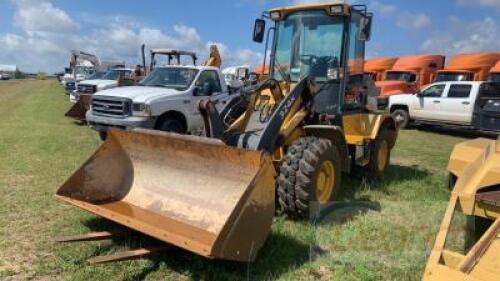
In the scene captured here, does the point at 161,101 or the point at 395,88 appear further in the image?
the point at 395,88

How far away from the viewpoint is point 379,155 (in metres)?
7.80

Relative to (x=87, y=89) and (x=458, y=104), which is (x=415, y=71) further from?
(x=87, y=89)

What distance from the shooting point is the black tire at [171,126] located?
1045 cm

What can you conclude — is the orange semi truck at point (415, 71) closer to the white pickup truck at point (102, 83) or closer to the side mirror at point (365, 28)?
the white pickup truck at point (102, 83)

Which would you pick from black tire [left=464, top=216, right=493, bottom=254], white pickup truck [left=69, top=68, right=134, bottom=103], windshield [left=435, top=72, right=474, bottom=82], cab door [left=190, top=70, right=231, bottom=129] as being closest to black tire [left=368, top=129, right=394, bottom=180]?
black tire [left=464, top=216, right=493, bottom=254]

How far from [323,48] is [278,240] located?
320cm

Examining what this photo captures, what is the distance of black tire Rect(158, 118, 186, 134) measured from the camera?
10453 mm

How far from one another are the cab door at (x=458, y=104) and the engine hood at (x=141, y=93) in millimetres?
9749

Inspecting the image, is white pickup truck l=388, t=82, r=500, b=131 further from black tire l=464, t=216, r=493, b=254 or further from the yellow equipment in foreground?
black tire l=464, t=216, r=493, b=254

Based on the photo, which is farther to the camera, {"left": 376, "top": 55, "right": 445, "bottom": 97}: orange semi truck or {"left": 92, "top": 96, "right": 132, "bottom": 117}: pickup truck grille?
{"left": 376, "top": 55, "right": 445, "bottom": 97}: orange semi truck

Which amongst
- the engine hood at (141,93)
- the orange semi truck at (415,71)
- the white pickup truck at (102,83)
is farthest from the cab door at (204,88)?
the orange semi truck at (415,71)

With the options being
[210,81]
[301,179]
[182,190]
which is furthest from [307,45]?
[210,81]

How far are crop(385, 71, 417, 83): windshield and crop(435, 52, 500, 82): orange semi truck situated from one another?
1.32m

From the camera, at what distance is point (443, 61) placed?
2630cm
